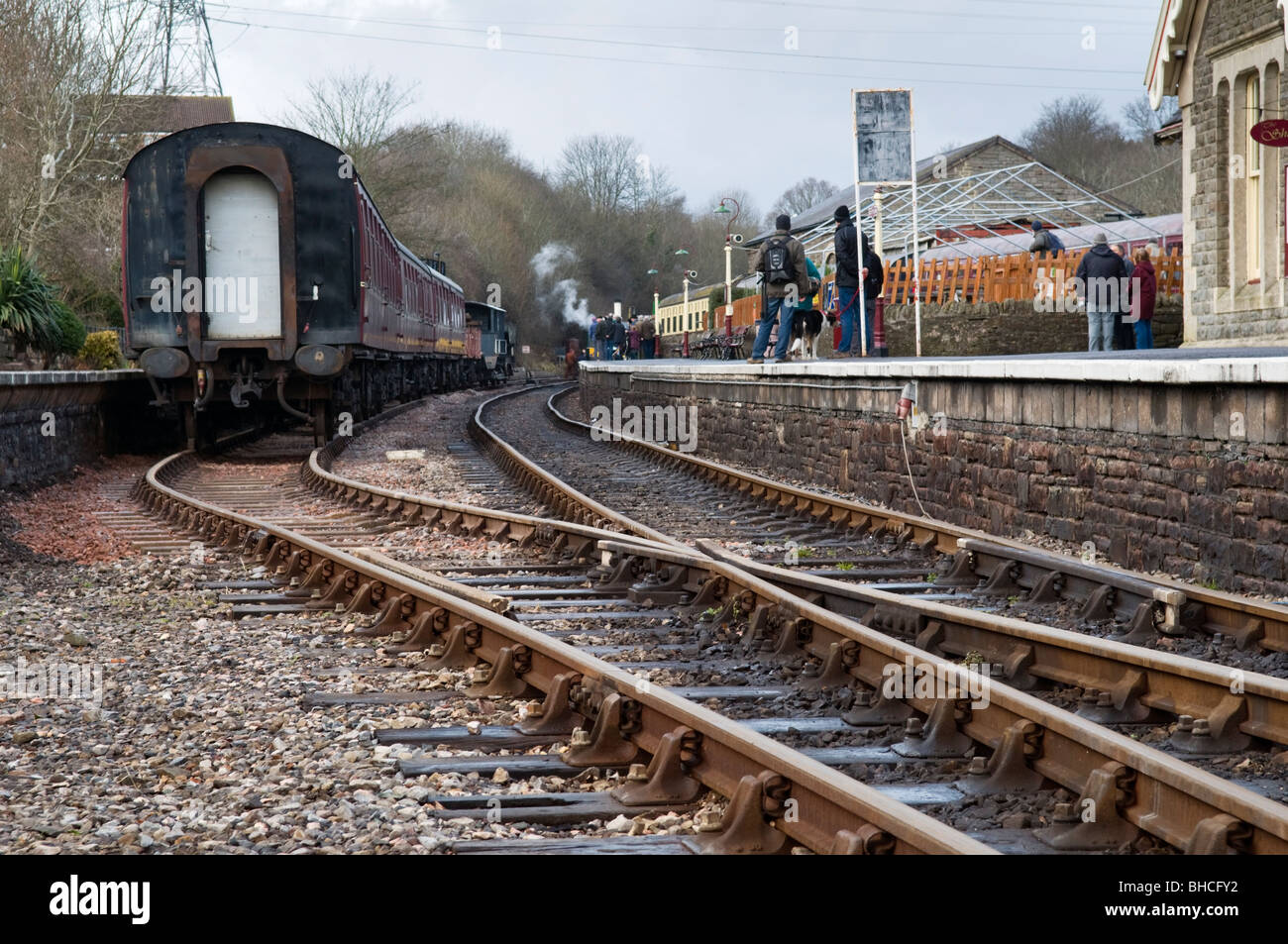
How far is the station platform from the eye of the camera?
6.85 metres

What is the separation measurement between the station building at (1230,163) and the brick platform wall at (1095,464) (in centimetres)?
562

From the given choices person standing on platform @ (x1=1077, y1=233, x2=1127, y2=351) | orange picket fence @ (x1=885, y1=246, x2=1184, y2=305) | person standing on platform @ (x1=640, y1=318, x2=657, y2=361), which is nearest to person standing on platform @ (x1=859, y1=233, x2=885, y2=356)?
person standing on platform @ (x1=1077, y1=233, x2=1127, y2=351)

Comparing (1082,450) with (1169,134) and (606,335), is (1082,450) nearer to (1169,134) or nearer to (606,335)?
(1169,134)

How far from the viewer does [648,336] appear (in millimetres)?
46031

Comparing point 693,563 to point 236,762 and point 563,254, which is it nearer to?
point 236,762

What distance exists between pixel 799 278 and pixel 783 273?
323 mm

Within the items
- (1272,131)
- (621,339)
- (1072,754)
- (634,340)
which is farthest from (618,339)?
(1072,754)

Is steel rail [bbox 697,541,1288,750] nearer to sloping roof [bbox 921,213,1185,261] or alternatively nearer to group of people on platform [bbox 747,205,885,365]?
group of people on platform [bbox 747,205,885,365]

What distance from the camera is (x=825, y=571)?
8.02m

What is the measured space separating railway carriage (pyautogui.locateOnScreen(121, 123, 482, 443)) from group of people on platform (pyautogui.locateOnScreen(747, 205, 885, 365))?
4.94 metres
